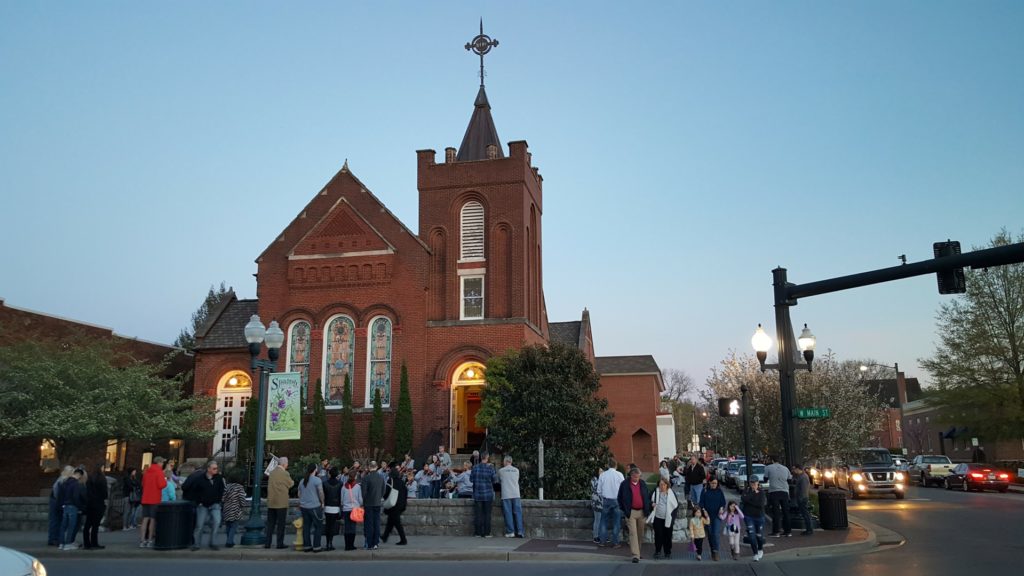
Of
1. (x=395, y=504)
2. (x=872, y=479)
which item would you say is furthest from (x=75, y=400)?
(x=872, y=479)

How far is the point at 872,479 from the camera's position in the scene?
103ft

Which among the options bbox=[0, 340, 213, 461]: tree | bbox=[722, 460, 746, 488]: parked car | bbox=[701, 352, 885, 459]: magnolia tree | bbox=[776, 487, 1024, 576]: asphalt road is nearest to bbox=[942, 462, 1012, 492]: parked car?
bbox=[701, 352, 885, 459]: magnolia tree

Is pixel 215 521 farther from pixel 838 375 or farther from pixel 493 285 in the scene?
pixel 838 375

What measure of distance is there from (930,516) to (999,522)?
92.7 inches

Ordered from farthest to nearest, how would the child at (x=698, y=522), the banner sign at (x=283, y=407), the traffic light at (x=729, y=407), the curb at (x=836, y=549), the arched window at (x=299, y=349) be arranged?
the arched window at (x=299, y=349)
the traffic light at (x=729, y=407)
the banner sign at (x=283, y=407)
the curb at (x=836, y=549)
the child at (x=698, y=522)

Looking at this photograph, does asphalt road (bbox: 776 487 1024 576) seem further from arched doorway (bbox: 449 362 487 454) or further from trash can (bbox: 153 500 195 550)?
arched doorway (bbox: 449 362 487 454)

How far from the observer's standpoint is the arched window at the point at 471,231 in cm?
3353

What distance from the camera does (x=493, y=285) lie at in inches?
1286

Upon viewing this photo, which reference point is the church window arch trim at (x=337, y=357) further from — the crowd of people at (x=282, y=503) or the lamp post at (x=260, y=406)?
the crowd of people at (x=282, y=503)

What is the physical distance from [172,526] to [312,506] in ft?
9.30

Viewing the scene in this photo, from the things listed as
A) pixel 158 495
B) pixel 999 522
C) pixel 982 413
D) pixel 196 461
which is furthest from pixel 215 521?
pixel 982 413

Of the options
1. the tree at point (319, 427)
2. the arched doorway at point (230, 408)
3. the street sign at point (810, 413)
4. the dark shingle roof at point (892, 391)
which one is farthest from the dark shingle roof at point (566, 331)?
the dark shingle roof at point (892, 391)

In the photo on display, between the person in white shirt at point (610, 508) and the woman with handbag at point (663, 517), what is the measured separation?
895 mm

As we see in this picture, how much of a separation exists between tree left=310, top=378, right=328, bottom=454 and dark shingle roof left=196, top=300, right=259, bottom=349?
516cm
